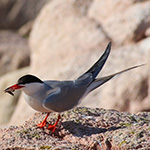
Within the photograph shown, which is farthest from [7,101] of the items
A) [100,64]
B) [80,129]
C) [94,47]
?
[80,129]

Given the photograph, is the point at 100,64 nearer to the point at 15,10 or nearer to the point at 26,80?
the point at 26,80

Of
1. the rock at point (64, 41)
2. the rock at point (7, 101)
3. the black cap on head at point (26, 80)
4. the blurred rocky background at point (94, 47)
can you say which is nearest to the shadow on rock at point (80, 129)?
the black cap on head at point (26, 80)

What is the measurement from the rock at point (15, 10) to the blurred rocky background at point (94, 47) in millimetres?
7194

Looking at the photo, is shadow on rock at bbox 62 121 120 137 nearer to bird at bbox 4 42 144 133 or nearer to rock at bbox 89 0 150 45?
bird at bbox 4 42 144 133

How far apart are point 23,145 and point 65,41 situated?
6444 millimetres

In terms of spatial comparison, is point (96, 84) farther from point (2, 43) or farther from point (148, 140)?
point (2, 43)

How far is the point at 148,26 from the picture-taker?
32.5 feet

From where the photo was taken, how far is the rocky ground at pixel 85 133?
169 inches

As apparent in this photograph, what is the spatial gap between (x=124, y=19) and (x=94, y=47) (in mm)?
919

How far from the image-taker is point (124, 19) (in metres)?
10.1

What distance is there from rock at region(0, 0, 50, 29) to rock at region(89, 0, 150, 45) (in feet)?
28.2

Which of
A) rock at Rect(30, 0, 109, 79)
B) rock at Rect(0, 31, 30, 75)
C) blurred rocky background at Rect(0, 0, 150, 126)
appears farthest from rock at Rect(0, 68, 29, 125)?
rock at Rect(0, 31, 30, 75)

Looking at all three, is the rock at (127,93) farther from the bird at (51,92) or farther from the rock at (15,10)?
the rock at (15,10)

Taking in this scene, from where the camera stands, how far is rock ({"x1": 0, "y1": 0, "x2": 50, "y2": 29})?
1906 centimetres
